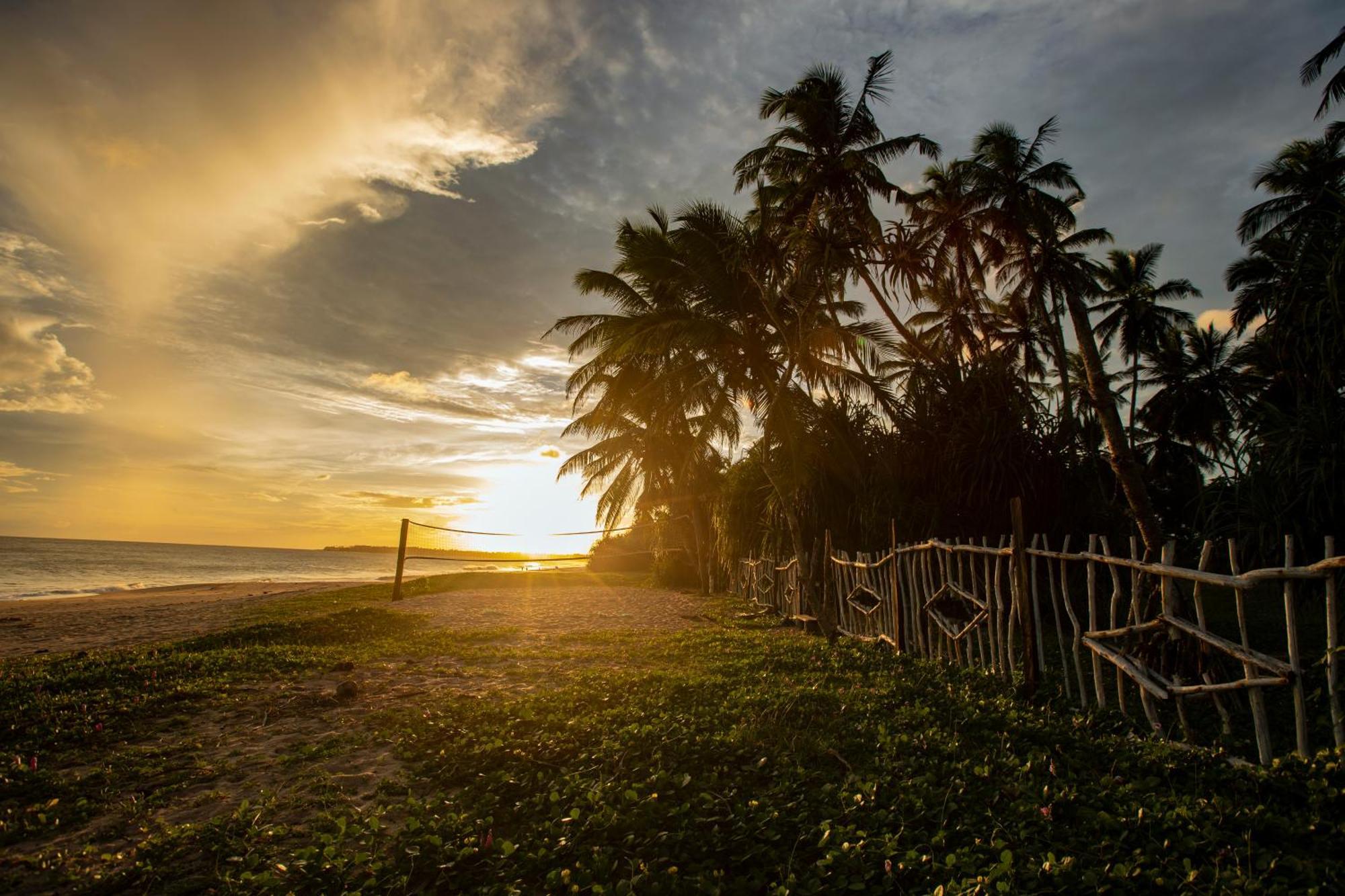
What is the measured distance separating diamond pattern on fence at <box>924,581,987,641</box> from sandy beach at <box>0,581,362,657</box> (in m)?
12.9

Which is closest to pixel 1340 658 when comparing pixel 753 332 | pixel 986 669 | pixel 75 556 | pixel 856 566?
pixel 986 669

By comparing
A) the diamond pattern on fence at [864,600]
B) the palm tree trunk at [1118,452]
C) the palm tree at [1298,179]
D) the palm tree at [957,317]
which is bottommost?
the diamond pattern on fence at [864,600]

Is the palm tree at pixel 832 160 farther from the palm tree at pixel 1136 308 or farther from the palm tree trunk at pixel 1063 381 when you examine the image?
the palm tree at pixel 1136 308

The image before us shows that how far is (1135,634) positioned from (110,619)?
20.1 metres

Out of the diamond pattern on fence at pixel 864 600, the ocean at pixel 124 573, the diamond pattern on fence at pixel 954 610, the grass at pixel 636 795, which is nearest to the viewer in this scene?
the grass at pixel 636 795

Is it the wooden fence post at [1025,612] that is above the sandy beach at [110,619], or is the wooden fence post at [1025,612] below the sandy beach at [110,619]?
above

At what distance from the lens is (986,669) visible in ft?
23.2

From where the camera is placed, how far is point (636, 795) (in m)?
4.12

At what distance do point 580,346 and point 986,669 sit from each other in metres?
16.1

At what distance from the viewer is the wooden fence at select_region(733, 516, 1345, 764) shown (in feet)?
13.1

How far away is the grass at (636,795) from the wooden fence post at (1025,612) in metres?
0.29

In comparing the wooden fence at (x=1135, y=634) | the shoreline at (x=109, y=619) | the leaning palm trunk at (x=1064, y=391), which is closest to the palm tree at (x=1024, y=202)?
the leaning palm trunk at (x=1064, y=391)

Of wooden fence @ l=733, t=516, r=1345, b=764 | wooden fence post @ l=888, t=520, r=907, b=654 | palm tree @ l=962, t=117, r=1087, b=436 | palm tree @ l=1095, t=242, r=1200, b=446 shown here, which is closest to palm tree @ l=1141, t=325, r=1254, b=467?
palm tree @ l=1095, t=242, r=1200, b=446

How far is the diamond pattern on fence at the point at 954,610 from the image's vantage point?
716 cm
